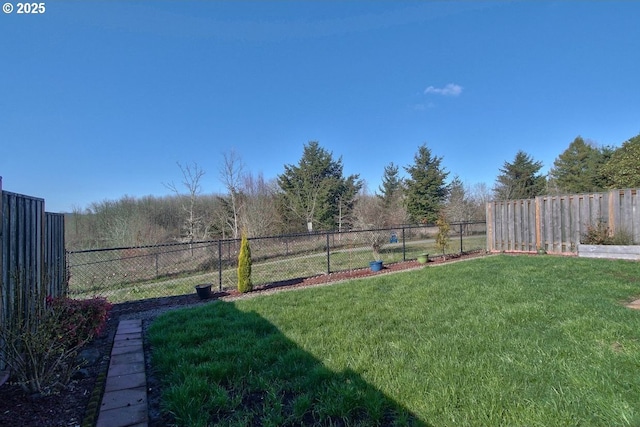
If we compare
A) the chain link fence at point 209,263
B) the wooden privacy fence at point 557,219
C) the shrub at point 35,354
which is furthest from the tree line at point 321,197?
the shrub at point 35,354

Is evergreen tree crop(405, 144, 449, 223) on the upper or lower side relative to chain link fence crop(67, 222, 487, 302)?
upper

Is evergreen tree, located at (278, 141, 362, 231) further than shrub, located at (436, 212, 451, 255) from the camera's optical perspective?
Yes

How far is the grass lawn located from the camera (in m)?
1.83

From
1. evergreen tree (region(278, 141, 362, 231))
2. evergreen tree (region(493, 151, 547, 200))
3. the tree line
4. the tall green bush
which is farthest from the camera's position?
evergreen tree (region(493, 151, 547, 200))

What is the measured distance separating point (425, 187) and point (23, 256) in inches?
990

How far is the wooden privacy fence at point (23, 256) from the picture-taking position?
2.34 m

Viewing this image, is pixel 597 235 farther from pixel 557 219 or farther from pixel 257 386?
pixel 257 386

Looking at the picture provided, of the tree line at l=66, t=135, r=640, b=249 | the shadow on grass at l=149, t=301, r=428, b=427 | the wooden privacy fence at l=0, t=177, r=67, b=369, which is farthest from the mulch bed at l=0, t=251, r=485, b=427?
the tree line at l=66, t=135, r=640, b=249

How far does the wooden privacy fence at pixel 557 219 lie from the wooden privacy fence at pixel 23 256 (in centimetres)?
1171

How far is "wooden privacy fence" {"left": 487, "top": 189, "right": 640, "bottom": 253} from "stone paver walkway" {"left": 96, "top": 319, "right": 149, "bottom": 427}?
1097cm

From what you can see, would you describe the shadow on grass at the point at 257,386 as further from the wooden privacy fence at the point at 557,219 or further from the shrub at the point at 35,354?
the wooden privacy fence at the point at 557,219

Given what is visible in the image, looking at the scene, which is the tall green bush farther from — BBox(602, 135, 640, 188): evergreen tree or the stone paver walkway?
BBox(602, 135, 640, 188): evergreen tree

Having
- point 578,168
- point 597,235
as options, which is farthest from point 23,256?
point 578,168

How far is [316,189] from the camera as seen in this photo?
21250 mm
